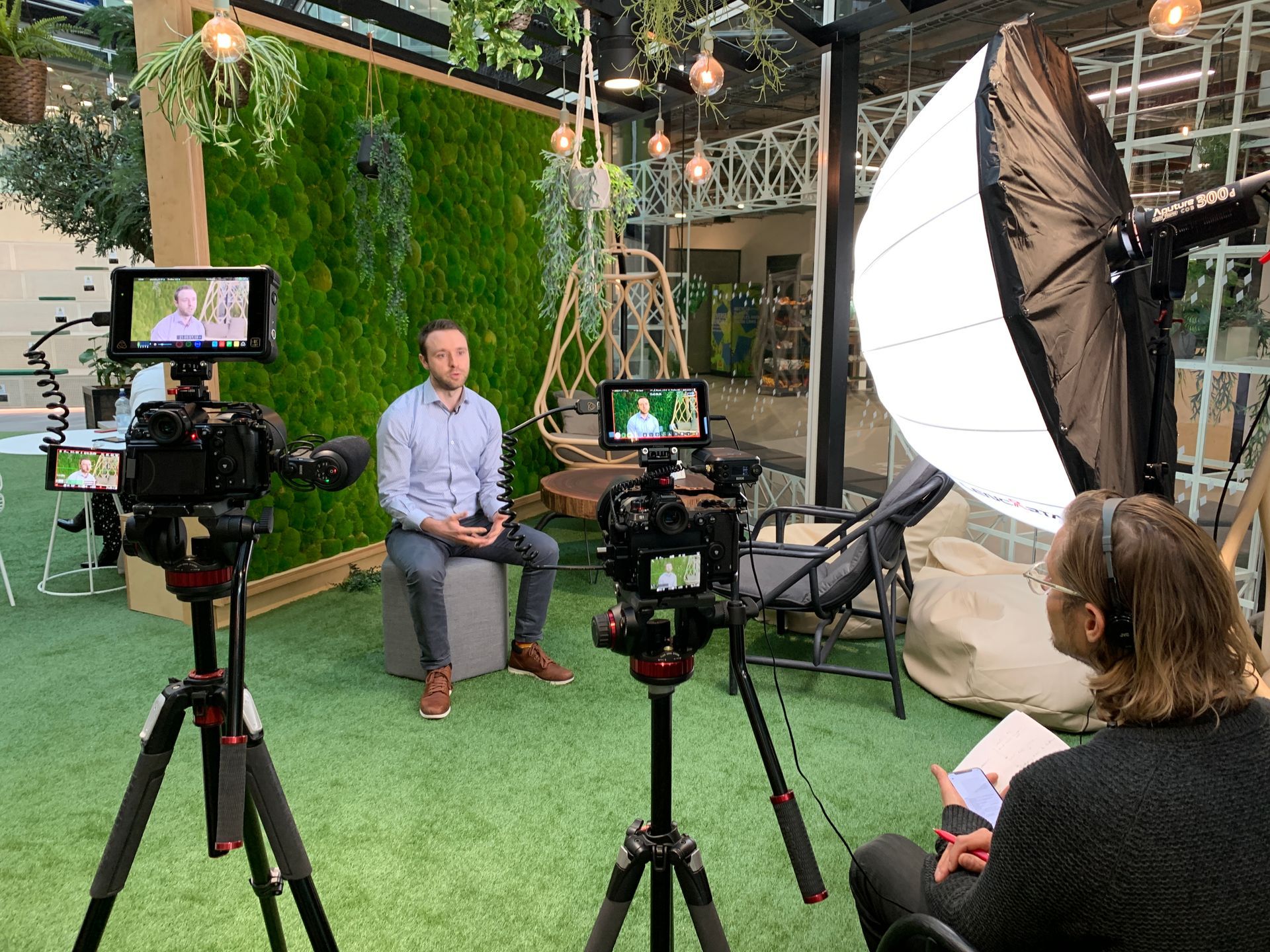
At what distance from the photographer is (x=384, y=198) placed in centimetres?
403

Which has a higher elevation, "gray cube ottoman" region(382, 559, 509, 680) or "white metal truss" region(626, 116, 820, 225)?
"white metal truss" region(626, 116, 820, 225)

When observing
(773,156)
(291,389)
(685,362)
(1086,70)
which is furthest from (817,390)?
(291,389)

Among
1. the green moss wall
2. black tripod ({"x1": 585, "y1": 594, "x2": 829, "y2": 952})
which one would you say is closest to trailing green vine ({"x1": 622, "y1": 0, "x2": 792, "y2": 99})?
the green moss wall

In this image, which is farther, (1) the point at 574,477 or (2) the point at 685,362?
(2) the point at 685,362

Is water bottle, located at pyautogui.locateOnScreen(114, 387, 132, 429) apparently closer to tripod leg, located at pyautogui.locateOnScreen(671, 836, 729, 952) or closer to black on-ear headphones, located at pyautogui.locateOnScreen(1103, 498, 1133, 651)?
tripod leg, located at pyautogui.locateOnScreen(671, 836, 729, 952)

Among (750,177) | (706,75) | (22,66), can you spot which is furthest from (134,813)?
(750,177)

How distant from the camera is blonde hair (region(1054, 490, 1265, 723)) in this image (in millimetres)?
942

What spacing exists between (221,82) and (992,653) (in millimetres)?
3248

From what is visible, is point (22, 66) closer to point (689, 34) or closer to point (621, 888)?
point (689, 34)

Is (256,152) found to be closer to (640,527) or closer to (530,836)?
(530,836)

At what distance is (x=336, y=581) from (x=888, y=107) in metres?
3.34

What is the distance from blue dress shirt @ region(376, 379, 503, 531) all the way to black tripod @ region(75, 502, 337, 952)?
1629 mm

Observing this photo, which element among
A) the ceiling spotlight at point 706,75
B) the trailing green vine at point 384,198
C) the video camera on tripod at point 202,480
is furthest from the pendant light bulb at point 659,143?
the video camera on tripod at point 202,480

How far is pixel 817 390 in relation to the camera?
426 cm
